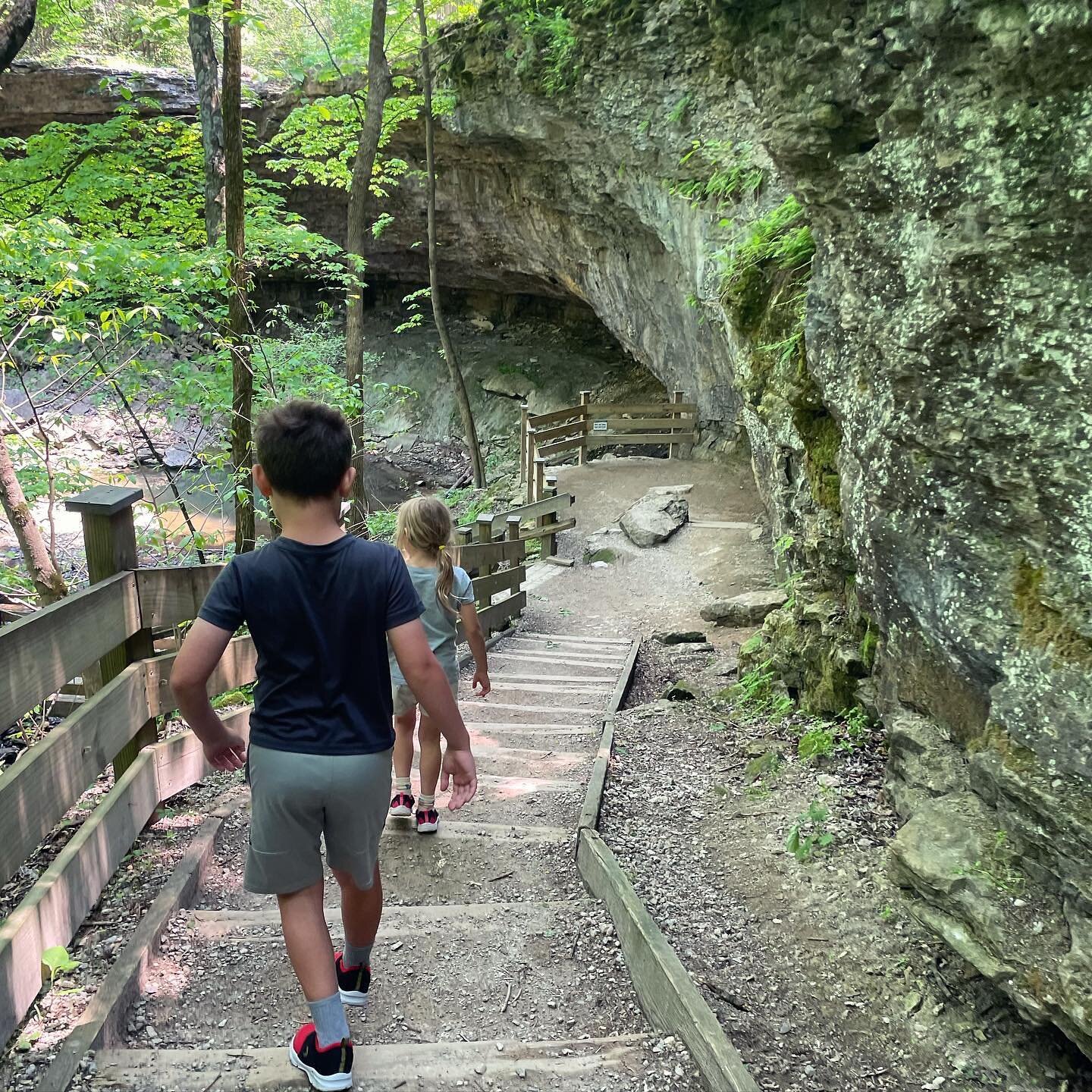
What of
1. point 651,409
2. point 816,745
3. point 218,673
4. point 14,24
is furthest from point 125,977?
point 651,409

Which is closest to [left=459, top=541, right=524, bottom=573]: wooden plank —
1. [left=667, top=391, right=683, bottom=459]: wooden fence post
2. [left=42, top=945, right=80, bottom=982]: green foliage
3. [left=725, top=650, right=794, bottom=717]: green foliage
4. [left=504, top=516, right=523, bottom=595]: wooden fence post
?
[left=504, top=516, right=523, bottom=595]: wooden fence post

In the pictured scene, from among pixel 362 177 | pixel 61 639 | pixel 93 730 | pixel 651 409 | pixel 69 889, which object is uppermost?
pixel 362 177

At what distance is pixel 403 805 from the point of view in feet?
12.4

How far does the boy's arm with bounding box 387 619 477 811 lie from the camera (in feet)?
7.13

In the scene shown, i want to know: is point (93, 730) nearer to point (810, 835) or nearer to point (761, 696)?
point (810, 835)

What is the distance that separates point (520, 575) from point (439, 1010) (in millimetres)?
6888

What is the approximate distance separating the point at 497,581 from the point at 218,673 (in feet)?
15.6

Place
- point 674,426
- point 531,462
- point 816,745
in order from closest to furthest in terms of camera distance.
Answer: point 816,745 < point 531,462 < point 674,426

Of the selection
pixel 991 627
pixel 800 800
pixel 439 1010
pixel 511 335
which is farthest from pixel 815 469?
pixel 511 335

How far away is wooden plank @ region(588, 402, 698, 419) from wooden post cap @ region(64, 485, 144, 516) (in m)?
15.3

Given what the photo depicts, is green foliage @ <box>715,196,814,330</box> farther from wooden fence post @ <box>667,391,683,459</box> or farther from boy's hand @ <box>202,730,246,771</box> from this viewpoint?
wooden fence post @ <box>667,391,683,459</box>

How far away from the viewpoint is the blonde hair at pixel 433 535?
3516 mm

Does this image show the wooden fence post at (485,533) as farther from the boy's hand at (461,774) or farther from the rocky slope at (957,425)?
the boy's hand at (461,774)

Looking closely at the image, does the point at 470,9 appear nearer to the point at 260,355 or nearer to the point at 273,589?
the point at 260,355
